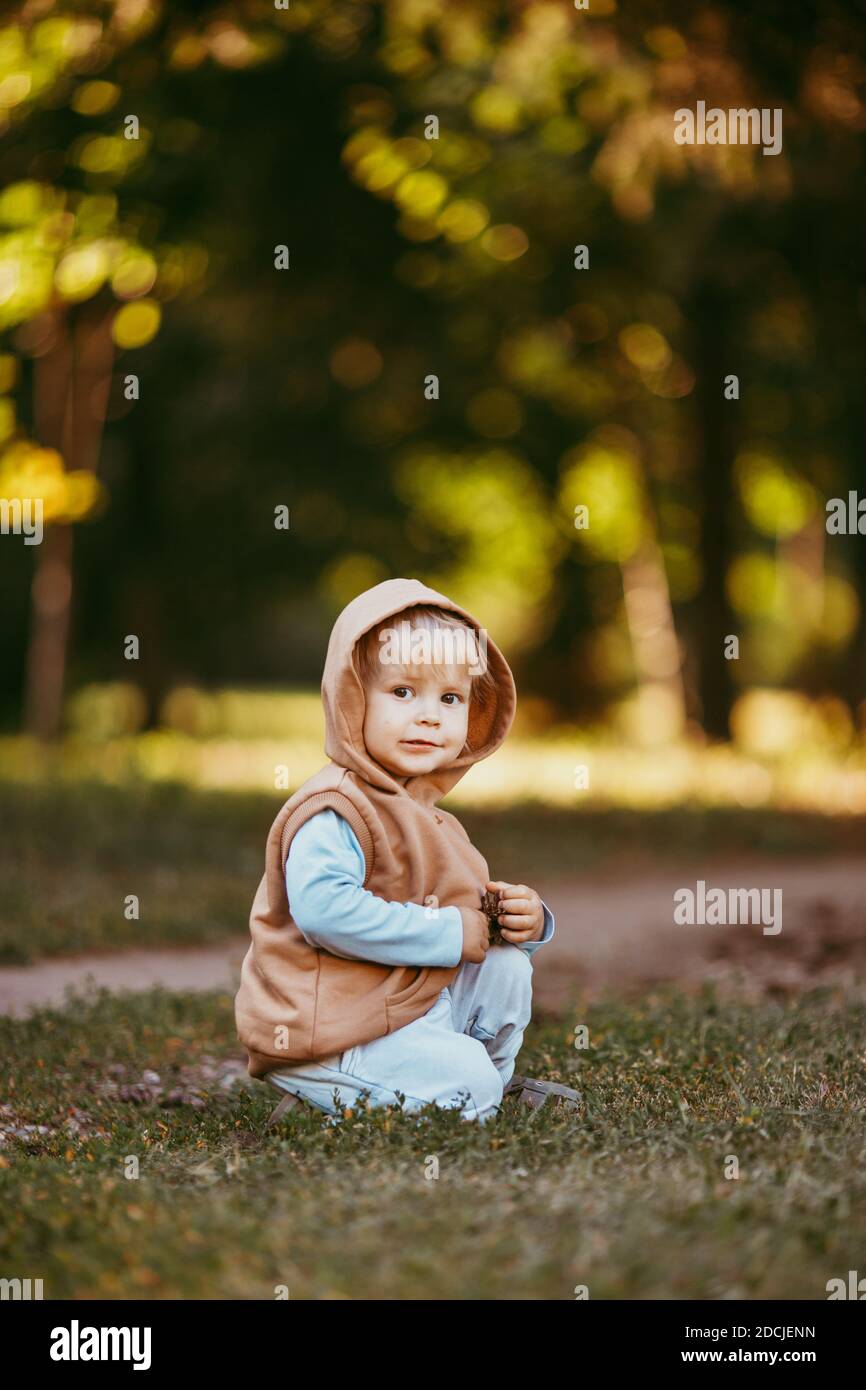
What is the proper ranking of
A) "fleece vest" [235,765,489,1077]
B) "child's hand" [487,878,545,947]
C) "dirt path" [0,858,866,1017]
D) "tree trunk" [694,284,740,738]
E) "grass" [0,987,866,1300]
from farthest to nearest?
"tree trunk" [694,284,740,738], "dirt path" [0,858,866,1017], "child's hand" [487,878,545,947], "fleece vest" [235,765,489,1077], "grass" [0,987,866,1300]

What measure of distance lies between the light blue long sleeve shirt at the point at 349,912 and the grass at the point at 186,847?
3.92m

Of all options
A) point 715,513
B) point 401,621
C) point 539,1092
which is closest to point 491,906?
point 539,1092

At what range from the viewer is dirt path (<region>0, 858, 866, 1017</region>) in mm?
7180

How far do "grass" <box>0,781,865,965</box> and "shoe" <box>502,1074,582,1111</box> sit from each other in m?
3.69

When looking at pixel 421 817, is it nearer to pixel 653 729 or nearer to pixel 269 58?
pixel 269 58

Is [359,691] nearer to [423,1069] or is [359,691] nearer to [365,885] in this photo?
[365,885]

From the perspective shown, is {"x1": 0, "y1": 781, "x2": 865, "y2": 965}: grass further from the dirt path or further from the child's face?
the child's face

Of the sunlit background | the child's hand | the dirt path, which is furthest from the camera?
the sunlit background

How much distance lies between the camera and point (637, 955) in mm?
8250

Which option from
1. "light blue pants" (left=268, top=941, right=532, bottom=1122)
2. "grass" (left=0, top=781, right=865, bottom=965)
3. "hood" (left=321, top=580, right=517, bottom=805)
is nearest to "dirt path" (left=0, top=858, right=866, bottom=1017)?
"grass" (left=0, top=781, right=865, bottom=965)

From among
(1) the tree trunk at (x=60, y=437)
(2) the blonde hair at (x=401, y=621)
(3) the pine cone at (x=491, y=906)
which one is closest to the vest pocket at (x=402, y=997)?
(3) the pine cone at (x=491, y=906)

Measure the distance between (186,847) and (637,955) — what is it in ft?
12.3

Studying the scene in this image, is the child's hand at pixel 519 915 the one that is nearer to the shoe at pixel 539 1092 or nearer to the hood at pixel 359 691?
the hood at pixel 359 691
